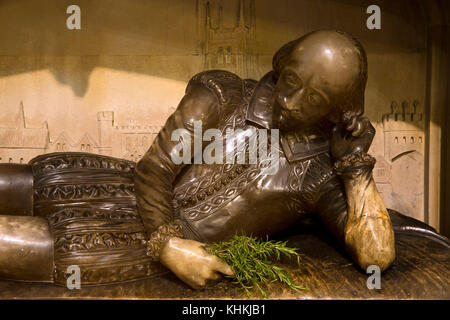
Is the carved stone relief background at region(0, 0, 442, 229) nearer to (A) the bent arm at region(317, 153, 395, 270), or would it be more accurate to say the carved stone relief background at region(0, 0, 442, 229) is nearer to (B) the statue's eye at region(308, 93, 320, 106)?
(A) the bent arm at region(317, 153, 395, 270)

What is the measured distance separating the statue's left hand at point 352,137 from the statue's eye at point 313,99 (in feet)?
0.67

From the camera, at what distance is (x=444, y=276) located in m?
1.86

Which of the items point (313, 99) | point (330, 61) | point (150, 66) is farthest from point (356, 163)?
point (150, 66)

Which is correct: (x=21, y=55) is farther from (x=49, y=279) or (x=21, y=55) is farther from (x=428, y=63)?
(x=428, y=63)

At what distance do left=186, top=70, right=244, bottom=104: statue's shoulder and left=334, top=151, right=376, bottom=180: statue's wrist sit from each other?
58 cm

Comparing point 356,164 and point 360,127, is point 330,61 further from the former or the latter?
point 356,164

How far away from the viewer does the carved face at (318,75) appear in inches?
66.3

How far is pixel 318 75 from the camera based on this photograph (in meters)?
1.69

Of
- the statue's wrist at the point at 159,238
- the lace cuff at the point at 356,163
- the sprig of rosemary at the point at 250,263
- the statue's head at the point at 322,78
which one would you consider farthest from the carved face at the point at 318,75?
the statue's wrist at the point at 159,238

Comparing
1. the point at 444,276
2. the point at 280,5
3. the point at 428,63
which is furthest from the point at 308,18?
the point at 444,276

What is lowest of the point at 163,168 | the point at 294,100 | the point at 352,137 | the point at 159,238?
the point at 159,238

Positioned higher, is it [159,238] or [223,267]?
[159,238]

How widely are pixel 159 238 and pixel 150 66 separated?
5.13 feet

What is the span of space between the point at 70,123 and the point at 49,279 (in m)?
1.47
